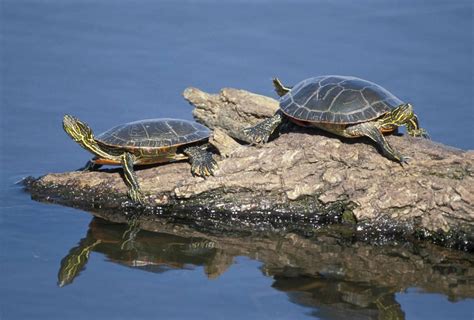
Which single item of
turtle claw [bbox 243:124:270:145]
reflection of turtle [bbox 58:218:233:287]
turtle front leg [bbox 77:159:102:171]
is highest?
turtle claw [bbox 243:124:270:145]

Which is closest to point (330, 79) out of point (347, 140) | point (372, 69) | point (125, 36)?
point (347, 140)

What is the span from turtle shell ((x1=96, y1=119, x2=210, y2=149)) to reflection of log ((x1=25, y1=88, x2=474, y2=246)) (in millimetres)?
275

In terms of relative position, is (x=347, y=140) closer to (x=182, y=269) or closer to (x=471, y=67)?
(x=182, y=269)

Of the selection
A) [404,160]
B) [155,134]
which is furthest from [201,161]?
[404,160]

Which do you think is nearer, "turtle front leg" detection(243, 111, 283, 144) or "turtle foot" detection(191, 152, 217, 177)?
"turtle foot" detection(191, 152, 217, 177)

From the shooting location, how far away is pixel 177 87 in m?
11.8

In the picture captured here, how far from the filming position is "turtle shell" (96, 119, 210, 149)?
8.80 m

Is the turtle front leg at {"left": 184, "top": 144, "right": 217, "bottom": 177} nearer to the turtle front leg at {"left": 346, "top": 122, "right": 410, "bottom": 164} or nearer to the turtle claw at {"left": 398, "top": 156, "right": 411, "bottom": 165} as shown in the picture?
the turtle front leg at {"left": 346, "top": 122, "right": 410, "bottom": 164}

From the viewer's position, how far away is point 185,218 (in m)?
8.68

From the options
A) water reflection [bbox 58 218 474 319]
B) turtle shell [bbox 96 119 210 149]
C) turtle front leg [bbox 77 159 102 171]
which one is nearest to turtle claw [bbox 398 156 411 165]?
water reflection [bbox 58 218 474 319]

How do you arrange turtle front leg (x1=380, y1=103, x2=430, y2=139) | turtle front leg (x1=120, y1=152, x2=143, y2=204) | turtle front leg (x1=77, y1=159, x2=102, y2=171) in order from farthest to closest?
turtle front leg (x1=77, y1=159, x2=102, y2=171) < turtle front leg (x1=120, y1=152, x2=143, y2=204) < turtle front leg (x1=380, y1=103, x2=430, y2=139)

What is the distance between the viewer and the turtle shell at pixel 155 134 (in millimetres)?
8805

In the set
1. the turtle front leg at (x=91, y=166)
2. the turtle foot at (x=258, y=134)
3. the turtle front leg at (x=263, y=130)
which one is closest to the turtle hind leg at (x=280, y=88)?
the turtle front leg at (x=263, y=130)

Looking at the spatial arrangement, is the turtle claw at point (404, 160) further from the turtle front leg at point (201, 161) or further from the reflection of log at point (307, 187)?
the turtle front leg at point (201, 161)
